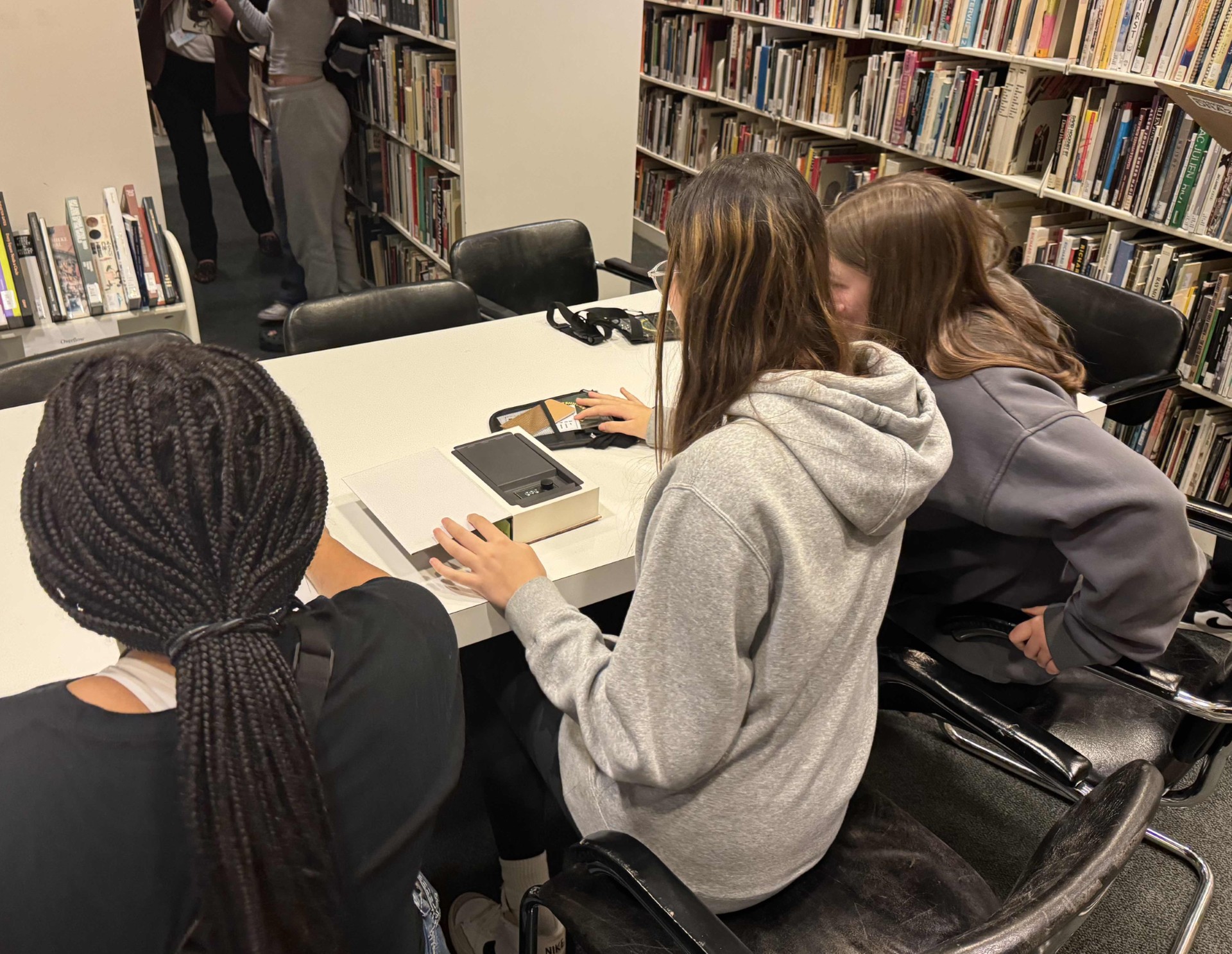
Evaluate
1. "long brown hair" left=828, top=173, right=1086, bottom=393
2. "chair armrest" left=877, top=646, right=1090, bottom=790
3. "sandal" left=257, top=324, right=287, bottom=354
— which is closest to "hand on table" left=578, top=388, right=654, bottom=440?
"long brown hair" left=828, top=173, right=1086, bottom=393

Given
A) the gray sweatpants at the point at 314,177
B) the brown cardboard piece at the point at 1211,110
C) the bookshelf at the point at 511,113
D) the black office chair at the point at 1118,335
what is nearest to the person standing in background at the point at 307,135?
the gray sweatpants at the point at 314,177

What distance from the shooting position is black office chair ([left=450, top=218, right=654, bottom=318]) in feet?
8.32

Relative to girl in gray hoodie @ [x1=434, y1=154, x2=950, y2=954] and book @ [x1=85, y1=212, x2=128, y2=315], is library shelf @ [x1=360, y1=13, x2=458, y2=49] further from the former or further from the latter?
girl in gray hoodie @ [x1=434, y1=154, x2=950, y2=954]

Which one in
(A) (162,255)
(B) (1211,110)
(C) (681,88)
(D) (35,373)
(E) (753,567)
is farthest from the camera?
(C) (681,88)

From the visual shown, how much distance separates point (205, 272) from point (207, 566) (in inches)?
166

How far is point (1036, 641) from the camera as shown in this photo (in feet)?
4.41

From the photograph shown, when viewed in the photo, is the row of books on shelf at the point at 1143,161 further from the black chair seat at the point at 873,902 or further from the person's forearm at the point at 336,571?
the person's forearm at the point at 336,571

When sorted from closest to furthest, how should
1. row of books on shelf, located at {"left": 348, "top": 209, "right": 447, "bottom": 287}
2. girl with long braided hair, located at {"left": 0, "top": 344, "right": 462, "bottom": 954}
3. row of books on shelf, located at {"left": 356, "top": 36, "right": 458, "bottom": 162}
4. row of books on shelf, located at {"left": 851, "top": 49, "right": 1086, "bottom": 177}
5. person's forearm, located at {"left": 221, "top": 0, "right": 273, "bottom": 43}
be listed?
girl with long braided hair, located at {"left": 0, "top": 344, "right": 462, "bottom": 954}, row of books on shelf, located at {"left": 851, "top": 49, "right": 1086, "bottom": 177}, row of books on shelf, located at {"left": 356, "top": 36, "right": 458, "bottom": 162}, person's forearm, located at {"left": 221, "top": 0, "right": 273, "bottom": 43}, row of books on shelf, located at {"left": 348, "top": 209, "right": 447, "bottom": 287}

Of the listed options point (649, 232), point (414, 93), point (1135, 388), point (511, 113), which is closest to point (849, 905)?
point (1135, 388)

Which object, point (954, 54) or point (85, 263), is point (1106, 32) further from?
point (85, 263)

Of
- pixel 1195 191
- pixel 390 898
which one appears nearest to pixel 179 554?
pixel 390 898

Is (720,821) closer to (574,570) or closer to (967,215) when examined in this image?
(574,570)

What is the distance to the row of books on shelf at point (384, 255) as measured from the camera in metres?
4.15

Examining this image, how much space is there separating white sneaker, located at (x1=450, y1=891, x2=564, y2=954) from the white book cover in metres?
1.89
